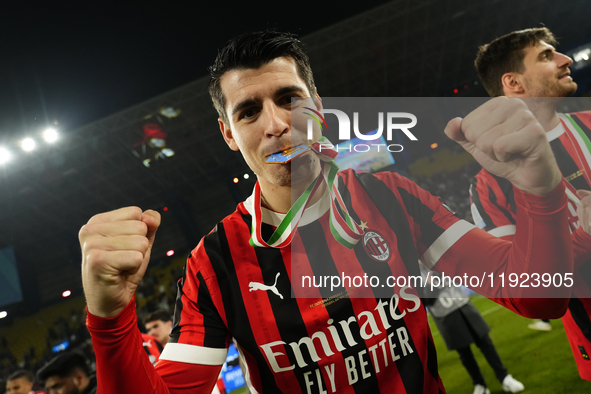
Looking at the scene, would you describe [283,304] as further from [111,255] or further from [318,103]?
[318,103]

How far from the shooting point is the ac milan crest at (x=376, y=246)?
1.16 meters

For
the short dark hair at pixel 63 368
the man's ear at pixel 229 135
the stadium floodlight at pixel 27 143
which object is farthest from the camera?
the stadium floodlight at pixel 27 143

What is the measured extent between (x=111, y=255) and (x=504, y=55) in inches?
73.8

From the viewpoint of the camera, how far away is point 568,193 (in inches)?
53.7

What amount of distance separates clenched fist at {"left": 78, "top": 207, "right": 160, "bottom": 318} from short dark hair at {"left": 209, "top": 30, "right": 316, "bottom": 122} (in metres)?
0.63

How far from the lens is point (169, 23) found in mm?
2564

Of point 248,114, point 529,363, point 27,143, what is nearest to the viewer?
point 248,114

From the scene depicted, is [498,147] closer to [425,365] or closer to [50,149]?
[425,365]

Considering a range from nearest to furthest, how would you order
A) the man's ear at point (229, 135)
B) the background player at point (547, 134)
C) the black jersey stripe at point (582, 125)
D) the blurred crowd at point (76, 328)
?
the man's ear at point (229, 135) → the background player at point (547, 134) → the black jersey stripe at point (582, 125) → the blurred crowd at point (76, 328)

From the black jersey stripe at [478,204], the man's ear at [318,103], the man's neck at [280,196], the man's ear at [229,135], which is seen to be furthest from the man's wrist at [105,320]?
the black jersey stripe at [478,204]

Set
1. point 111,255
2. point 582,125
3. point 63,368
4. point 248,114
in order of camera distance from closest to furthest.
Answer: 1. point 111,255
2. point 248,114
3. point 582,125
4. point 63,368

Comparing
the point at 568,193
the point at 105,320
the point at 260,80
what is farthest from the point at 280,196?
the point at 568,193

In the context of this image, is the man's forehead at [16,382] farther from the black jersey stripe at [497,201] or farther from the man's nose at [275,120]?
the black jersey stripe at [497,201]

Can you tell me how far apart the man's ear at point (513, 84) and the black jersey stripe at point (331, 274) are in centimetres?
114
